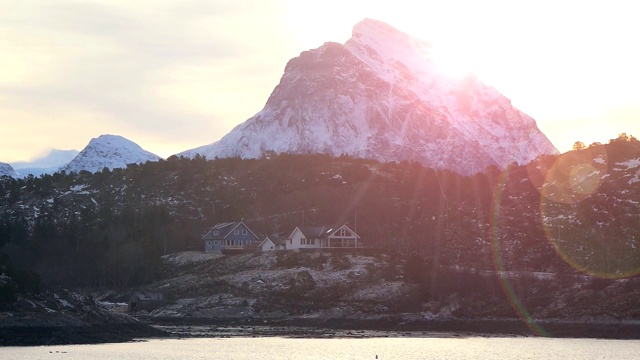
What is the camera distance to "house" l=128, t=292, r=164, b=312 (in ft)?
447

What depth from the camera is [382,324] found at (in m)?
117

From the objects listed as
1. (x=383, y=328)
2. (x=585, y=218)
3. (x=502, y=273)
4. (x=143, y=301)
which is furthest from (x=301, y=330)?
(x=585, y=218)

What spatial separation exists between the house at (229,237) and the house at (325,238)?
538 inches

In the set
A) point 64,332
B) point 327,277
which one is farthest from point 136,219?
point 64,332

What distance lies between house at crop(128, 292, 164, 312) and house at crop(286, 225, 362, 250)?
95.1 ft

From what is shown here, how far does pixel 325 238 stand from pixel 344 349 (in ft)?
224

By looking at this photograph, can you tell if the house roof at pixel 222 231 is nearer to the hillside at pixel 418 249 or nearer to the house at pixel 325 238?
the hillside at pixel 418 249

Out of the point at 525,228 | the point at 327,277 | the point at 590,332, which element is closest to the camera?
the point at 590,332

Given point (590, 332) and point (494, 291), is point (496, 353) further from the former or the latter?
point (494, 291)

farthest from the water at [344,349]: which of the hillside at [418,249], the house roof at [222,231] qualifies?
the house roof at [222,231]

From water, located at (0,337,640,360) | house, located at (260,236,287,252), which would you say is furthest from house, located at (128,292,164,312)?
water, located at (0,337,640,360)

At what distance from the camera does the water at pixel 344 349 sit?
83.2 meters

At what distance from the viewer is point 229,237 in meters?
171

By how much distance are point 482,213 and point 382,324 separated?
186 feet
